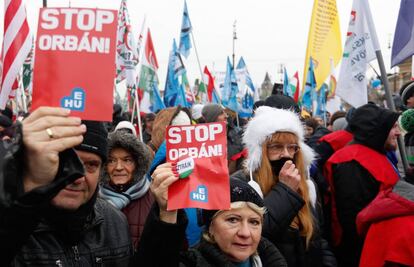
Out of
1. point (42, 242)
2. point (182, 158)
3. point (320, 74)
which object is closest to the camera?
point (42, 242)

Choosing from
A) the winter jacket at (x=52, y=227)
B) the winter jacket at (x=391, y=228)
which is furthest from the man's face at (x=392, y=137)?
the winter jacket at (x=52, y=227)

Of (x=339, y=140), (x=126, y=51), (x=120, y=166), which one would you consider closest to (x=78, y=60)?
(x=120, y=166)

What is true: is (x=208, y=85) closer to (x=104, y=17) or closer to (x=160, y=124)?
(x=160, y=124)

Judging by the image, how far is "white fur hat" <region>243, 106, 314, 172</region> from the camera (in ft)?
11.6

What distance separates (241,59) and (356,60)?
412 inches

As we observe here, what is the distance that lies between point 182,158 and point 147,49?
8397mm

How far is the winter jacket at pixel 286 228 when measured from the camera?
304 centimetres

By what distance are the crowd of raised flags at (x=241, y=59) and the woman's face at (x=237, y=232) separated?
218cm

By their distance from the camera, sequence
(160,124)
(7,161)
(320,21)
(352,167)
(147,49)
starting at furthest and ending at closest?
(147,49) < (320,21) < (160,124) < (352,167) < (7,161)

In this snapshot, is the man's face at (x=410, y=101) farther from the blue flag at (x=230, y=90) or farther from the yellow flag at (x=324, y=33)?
the blue flag at (x=230, y=90)

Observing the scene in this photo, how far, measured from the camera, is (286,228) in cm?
312

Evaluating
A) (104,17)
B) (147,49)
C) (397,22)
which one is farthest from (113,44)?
(147,49)

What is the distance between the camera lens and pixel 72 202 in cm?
198

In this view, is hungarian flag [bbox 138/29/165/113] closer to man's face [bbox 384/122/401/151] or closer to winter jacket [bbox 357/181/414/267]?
man's face [bbox 384/122/401/151]
